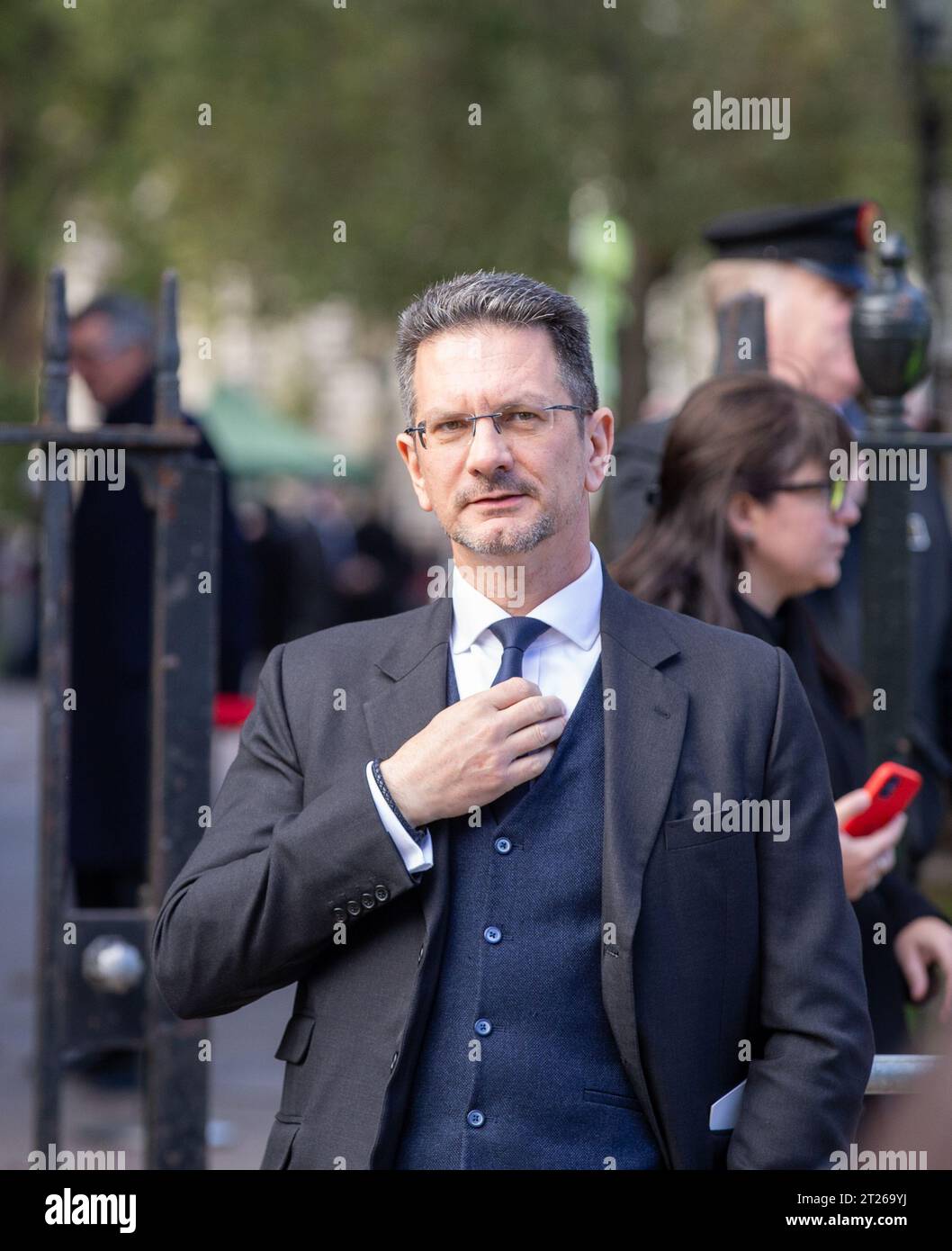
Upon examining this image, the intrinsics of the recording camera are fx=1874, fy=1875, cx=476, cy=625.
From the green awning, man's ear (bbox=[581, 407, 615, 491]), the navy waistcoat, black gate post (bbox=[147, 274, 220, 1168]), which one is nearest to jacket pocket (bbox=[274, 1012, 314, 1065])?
the navy waistcoat

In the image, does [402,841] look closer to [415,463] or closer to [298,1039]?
[298,1039]

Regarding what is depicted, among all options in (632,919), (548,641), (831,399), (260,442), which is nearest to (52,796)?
(548,641)

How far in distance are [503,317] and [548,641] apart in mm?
438

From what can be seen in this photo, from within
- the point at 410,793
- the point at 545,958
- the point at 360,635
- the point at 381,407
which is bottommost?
the point at 545,958

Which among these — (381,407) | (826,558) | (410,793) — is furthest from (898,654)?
(381,407)

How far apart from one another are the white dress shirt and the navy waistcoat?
0.22m

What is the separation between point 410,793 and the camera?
92.1 inches

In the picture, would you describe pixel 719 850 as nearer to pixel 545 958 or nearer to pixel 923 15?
pixel 545 958

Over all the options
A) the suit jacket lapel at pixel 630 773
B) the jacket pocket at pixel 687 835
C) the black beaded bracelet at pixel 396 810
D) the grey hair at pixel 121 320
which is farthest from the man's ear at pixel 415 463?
the grey hair at pixel 121 320

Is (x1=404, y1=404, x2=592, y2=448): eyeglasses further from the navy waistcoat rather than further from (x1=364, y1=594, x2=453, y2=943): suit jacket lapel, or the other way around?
the navy waistcoat

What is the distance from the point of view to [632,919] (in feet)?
7.58

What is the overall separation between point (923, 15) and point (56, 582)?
17.9 feet

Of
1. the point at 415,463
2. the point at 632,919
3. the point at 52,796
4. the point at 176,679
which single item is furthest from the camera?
the point at 176,679

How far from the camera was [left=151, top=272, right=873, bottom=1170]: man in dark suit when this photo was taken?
234 cm
